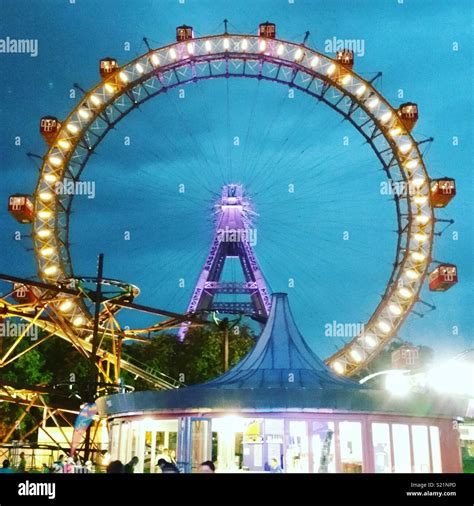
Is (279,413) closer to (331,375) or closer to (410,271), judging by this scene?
(331,375)

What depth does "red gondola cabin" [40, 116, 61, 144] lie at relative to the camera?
93.8 ft

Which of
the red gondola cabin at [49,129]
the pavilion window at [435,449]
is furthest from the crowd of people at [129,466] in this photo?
the red gondola cabin at [49,129]

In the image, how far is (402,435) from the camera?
1364 cm

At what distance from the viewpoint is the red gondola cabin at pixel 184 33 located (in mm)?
30059

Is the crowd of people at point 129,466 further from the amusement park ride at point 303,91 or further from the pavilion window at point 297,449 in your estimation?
the amusement park ride at point 303,91

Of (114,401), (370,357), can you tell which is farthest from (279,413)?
(370,357)

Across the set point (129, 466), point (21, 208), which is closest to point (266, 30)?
point (21, 208)

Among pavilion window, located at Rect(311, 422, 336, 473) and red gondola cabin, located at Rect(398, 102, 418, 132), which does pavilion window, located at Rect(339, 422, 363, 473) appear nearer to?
pavilion window, located at Rect(311, 422, 336, 473)

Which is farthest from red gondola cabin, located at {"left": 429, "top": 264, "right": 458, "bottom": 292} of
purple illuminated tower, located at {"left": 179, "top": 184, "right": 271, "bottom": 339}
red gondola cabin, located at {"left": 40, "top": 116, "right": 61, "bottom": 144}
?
red gondola cabin, located at {"left": 40, "top": 116, "right": 61, "bottom": 144}

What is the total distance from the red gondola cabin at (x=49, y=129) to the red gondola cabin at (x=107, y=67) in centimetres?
298

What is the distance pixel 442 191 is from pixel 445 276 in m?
3.53

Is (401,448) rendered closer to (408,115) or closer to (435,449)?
(435,449)

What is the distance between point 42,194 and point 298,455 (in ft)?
61.9

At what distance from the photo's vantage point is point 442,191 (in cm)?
2853
